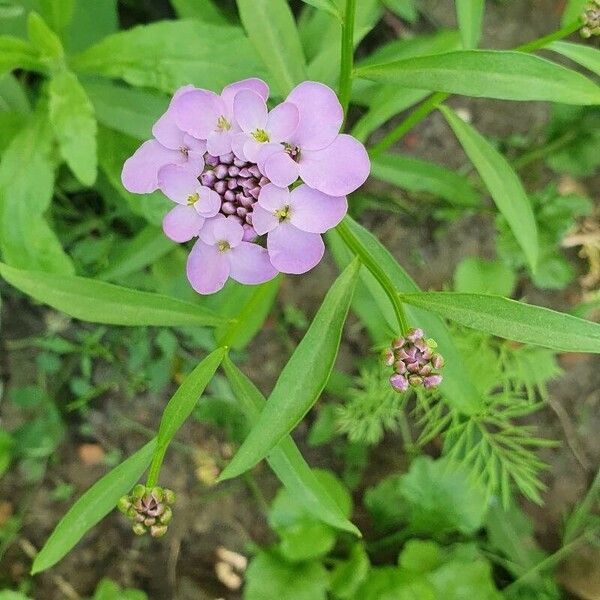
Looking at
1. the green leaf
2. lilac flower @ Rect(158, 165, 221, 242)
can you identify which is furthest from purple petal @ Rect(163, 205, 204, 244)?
the green leaf

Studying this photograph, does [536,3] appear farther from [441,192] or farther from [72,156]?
[72,156]

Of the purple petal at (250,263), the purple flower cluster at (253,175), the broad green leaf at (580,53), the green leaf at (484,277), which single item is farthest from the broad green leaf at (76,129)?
the green leaf at (484,277)

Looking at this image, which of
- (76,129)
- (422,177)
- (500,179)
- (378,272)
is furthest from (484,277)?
(76,129)

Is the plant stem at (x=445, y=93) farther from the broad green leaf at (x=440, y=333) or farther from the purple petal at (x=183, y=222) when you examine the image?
the purple petal at (x=183, y=222)

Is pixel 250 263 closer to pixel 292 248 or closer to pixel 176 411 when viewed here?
pixel 292 248

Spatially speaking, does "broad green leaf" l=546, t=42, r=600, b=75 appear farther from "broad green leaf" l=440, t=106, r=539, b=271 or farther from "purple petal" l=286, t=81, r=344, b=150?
"purple petal" l=286, t=81, r=344, b=150
